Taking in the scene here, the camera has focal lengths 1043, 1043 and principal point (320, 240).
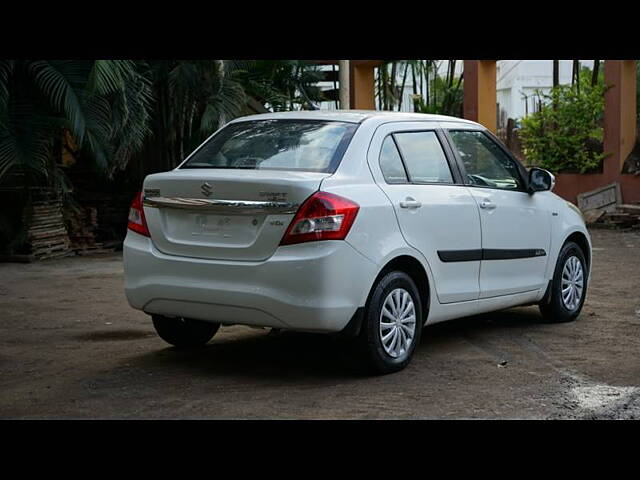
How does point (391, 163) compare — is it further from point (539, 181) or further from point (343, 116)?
point (539, 181)

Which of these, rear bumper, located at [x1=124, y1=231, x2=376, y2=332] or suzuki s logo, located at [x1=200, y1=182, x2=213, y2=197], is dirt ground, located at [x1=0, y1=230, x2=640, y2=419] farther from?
suzuki s logo, located at [x1=200, y1=182, x2=213, y2=197]

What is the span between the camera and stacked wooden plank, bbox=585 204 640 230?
18906 mm

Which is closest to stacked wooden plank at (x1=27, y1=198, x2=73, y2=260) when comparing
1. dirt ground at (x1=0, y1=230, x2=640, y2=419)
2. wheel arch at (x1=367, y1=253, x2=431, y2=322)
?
dirt ground at (x1=0, y1=230, x2=640, y2=419)

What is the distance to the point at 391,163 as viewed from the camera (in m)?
7.31

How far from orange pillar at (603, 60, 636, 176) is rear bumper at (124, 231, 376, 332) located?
14811 mm

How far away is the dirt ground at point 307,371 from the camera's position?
6078 millimetres

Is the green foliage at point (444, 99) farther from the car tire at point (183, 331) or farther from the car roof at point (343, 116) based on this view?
the car tire at point (183, 331)

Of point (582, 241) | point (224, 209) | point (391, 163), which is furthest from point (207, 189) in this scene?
point (582, 241)

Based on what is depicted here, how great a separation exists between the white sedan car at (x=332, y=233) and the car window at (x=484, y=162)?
19mm

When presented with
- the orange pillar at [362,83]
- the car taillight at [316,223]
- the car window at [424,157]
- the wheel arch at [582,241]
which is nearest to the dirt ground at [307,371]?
the wheel arch at [582,241]
